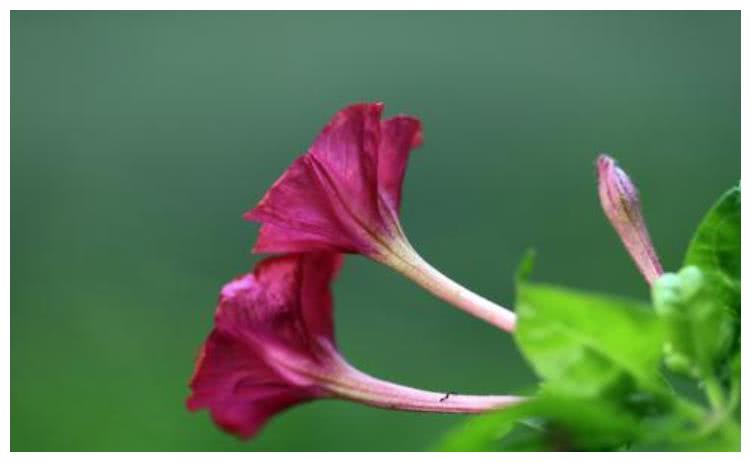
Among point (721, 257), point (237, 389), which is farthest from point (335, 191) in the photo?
point (721, 257)

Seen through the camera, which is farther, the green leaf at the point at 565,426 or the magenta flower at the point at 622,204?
the magenta flower at the point at 622,204

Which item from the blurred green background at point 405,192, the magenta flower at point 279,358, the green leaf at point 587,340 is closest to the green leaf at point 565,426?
the green leaf at point 587,340

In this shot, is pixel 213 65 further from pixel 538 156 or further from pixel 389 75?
pixel 538 156

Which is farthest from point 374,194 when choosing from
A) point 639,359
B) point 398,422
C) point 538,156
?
point 538,156

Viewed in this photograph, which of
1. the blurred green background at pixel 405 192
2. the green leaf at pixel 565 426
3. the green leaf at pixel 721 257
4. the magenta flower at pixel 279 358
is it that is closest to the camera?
the green leaf at pixel 565 426

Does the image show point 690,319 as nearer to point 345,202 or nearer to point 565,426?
point 565,426

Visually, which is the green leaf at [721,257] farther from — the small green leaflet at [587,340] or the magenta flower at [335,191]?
the magenta flower at [335,191]

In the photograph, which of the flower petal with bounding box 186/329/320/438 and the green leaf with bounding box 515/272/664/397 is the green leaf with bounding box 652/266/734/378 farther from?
the flower petal with bounding box 186/329/320/438
